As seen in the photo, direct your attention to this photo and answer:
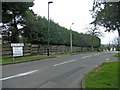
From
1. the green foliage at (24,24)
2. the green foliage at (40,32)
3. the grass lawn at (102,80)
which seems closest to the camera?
the grass lawn at (102,80)

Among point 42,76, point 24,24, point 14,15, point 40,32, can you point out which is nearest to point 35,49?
point 40,32

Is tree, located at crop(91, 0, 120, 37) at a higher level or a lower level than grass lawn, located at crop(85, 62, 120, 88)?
higher

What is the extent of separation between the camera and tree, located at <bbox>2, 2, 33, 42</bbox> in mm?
16781

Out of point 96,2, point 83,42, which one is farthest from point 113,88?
point 83,42

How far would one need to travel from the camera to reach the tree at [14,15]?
1678 centimetres

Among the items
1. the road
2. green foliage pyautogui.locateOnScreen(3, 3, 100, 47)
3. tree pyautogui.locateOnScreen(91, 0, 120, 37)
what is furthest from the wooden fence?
tree pyautogui.locateOnScreen(91, 0, 120, 37)

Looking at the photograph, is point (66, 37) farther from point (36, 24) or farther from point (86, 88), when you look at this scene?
point (86, 88)

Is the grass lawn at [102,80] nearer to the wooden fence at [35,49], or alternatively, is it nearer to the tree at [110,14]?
the tree at [110,14]

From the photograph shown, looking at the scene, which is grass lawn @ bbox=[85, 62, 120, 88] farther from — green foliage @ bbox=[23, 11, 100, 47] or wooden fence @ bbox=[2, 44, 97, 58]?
green foliage @ bbox=[23, 11, 100, 47]

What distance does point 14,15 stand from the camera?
18.4 metres

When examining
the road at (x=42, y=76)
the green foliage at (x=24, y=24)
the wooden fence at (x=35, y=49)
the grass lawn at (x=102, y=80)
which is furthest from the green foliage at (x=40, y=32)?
the grass lawn at (x=102, y=80)

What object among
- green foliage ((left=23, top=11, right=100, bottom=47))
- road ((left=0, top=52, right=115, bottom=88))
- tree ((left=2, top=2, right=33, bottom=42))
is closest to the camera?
road ((left=0, top=52, right=115, bottom=88))

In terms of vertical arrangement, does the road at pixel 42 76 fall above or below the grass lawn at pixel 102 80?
below

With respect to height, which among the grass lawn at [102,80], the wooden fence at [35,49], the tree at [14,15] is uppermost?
the tree at [14,15]
